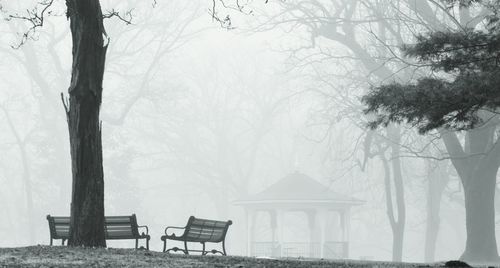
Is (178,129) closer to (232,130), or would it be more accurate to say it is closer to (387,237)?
(232,130)

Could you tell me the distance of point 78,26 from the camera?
14.0m

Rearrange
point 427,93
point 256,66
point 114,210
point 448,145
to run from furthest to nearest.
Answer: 1. point 256,66
2. point 114,210
3. point 448,145
4. point 427,93

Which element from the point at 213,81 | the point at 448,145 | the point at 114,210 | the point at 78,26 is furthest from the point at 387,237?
the point at 78,26

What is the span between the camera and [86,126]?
13.8 metres

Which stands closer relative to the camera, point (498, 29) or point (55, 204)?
point (498, 29)

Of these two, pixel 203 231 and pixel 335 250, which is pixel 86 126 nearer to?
pixel 203 231

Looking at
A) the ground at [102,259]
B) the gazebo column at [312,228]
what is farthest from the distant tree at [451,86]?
the gazebo column at [312,228]

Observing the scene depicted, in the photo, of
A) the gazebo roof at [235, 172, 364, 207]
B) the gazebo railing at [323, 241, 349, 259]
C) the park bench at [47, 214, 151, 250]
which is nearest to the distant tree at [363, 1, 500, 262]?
the park bench at [47, 214, 151, 250]

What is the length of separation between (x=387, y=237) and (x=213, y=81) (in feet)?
64.5

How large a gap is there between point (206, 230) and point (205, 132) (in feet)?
160

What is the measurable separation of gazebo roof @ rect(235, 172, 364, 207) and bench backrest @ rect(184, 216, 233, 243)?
17.9 meters

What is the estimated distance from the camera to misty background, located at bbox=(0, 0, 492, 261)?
4319 centimetres

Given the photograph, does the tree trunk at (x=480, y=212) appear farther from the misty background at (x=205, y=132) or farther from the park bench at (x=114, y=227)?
the park bench at (x=114, y=227)

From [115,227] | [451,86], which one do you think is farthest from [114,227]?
[451,86]
